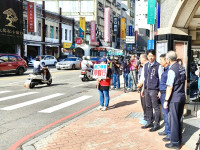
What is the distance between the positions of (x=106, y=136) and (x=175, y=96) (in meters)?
1.87

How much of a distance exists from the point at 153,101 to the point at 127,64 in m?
7.17

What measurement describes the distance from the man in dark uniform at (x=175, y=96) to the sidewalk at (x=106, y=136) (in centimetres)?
31

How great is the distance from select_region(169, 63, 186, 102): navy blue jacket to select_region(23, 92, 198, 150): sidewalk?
3.47 feet

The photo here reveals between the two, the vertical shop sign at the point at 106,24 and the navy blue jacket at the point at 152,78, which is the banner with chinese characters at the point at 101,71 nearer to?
the navy blue jacket at the point at 152,78

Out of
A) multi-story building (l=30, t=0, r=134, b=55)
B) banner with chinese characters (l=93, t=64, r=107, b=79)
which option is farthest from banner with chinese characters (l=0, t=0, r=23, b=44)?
banner with chinese characters (l=93, t=64, r=107, b=79)

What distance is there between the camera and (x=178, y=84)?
483cm

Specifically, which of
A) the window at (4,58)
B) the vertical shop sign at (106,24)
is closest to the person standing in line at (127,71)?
the window at (4,58)

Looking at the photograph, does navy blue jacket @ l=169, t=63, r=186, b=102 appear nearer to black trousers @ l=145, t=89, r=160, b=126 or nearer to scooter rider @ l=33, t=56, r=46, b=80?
black trousers @ l=145, t=89, r=160, b=126

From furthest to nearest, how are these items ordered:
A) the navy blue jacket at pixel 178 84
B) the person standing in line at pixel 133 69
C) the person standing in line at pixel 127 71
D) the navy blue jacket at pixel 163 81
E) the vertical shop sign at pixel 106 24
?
the vertical shop sign at pixel 106 24 < the person standing in line at pixel 127 71 < the person standing in line at pixel 133 69 < the navy blue jacket at pixel 163 81 < the navy blue jacket at pixel 178 84

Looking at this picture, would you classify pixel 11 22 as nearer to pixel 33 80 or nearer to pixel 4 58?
pixel 4 58

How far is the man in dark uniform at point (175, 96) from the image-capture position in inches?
189

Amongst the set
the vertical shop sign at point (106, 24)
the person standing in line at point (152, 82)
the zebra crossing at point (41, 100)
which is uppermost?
the vertical shop sign at point (106, 24)

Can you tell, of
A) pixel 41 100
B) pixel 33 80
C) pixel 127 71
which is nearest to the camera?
pixel 41 100

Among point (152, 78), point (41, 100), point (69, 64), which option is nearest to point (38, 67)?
point (41, 100)
